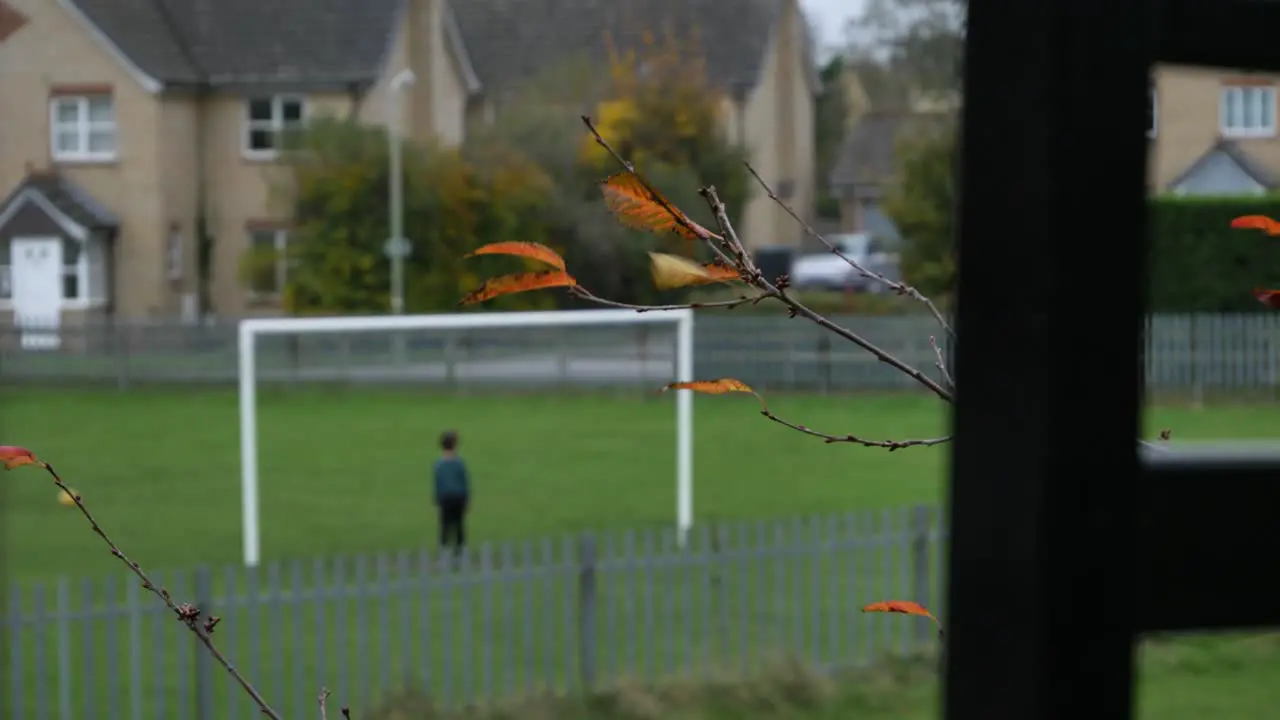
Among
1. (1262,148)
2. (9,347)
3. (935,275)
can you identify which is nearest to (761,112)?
(935,275)

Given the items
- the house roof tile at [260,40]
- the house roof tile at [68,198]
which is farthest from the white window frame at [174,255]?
the house roof tile at [260,40]

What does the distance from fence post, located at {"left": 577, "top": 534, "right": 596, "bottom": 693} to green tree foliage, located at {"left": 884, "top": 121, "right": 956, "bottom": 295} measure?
1432 cm

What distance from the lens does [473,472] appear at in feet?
51.5

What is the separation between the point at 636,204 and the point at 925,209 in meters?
21.0

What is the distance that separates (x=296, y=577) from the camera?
278 inches

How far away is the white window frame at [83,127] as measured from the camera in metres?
27.1

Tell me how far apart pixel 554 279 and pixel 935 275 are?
68.8 feet

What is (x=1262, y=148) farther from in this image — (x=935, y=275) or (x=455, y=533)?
(x=935, y=275)

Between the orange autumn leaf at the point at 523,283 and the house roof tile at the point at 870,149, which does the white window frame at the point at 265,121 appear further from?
the orange autumn leaf at the point at 523,283

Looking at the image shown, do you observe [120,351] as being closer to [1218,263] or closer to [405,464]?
[405,464]

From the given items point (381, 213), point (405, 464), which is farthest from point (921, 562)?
point (381, 213)

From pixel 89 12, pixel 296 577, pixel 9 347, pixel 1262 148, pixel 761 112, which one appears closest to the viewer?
pixel 1262 148

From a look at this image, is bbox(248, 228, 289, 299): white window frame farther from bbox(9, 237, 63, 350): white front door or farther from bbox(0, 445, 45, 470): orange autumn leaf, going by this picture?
bbox(0, 445, 45, 470): orange autumn leaf

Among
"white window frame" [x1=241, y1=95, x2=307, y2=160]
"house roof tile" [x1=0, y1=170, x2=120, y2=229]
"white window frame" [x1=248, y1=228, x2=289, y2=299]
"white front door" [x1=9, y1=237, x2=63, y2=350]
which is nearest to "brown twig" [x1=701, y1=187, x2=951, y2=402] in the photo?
"white window frame" [x1=248, y1=228, x2=289, y2=299]
